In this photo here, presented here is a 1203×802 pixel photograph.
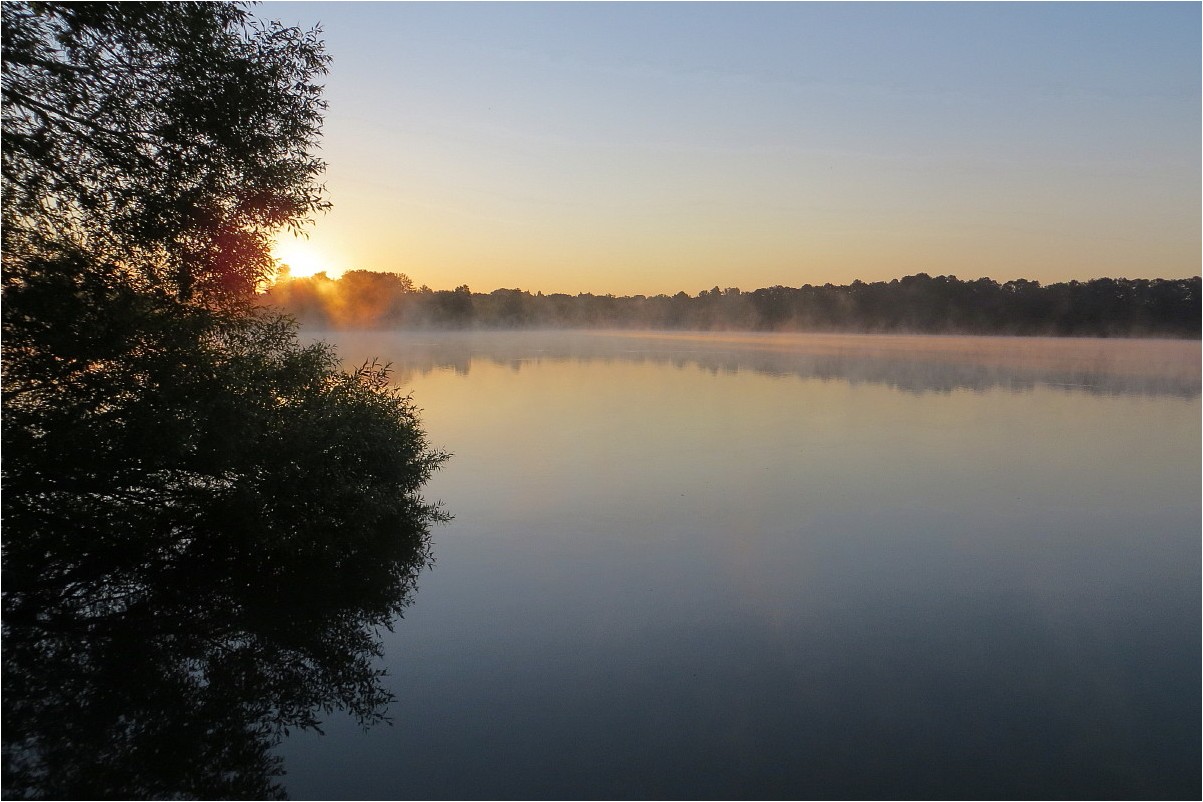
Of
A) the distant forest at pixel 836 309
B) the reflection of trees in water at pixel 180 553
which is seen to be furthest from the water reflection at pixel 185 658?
the distant forest at pixel 836 309

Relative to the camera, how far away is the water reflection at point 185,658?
6.83 meters

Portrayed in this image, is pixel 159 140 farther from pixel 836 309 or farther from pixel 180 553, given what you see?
pixel 836 309

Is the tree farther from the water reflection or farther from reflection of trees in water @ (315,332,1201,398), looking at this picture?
reflection of trees in water @ (315,332,1201,398)

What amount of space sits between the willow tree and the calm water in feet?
3.74

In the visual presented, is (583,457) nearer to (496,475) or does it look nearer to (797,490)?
(496,475)

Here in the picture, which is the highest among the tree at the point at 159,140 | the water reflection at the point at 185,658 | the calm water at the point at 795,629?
the tree at the point at 159,140

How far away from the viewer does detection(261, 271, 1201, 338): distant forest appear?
313 feet

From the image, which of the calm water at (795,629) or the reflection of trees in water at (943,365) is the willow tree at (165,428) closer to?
the calm water at (795,629)

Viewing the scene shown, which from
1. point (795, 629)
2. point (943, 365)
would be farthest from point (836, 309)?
point (795, 629)

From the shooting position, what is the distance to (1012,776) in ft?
22.4

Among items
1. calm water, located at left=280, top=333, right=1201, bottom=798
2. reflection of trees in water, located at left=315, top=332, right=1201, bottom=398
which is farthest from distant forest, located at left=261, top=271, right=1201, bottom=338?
calm water, located at left=280, top=333, right=1201, bottom=798

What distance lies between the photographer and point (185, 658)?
28.6ft

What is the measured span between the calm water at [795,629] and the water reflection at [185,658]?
470 millimetres

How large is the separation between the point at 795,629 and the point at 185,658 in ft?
22.8
